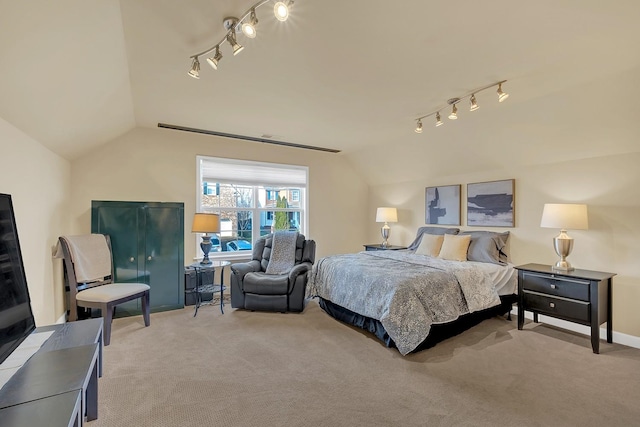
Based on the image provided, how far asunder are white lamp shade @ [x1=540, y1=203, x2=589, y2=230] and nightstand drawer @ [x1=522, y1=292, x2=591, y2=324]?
0.74 m

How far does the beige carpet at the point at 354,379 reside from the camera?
192cm

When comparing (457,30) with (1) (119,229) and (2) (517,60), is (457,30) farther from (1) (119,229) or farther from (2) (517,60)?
(1) (119,229)

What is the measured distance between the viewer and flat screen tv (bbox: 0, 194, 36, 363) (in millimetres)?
1360

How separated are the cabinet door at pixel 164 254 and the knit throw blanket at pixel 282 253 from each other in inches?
47.5

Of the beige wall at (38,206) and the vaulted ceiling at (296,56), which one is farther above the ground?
the vaulted ceiling at (296,56)

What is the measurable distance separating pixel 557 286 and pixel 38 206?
5.01m

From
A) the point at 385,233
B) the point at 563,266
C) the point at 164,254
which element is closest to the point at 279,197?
the point at 385,233

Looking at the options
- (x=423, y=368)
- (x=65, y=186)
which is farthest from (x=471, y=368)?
(x=65, y=186)

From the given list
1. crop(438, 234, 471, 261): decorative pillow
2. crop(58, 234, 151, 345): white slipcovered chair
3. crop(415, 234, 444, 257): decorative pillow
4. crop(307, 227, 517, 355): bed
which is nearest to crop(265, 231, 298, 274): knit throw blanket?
crop(307, 227, 517, 355): bed

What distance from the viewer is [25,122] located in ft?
7.58

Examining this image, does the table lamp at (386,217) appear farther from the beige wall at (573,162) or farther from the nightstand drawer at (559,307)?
the nightstand drawer at (559,307)

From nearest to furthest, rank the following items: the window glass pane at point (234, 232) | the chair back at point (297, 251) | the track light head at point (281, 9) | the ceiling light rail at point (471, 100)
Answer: the track light head at point (281, 9) → the ceiling light rail at point (471, 100) → the chair back at point (297, 251) → the window glass pane at point (234, 232)

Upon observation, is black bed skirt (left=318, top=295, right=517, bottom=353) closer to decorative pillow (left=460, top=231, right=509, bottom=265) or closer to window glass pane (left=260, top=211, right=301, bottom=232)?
decorative pillow (left=460, top=231, right=509, bottom=265)

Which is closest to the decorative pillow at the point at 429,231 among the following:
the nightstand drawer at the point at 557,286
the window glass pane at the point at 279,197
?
the nightstand drawer at the point at 557,286
